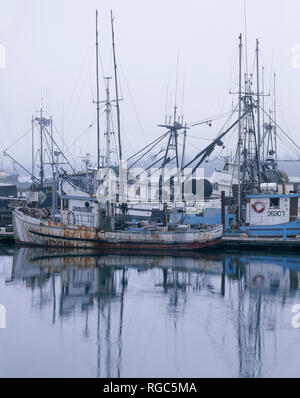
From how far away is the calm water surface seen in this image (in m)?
12.3

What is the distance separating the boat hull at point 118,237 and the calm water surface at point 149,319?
11.8 ft

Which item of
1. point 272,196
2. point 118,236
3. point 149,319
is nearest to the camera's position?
point 149,319

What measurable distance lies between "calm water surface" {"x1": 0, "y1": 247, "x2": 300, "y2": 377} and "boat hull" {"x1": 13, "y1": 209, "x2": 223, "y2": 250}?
3.58 meters

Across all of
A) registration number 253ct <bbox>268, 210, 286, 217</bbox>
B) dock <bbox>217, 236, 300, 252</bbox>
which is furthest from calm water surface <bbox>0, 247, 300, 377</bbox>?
registration number 253ct <bbox>268, 210, 286, 217</bbox>

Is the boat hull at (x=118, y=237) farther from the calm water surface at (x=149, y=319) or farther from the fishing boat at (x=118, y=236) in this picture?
the calm water surface at (x=149, y=319)

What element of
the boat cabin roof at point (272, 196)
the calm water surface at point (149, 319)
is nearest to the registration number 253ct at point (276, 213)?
the boat cabin roof at point (272, 196)

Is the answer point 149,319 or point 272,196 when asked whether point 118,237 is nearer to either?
point 272,196

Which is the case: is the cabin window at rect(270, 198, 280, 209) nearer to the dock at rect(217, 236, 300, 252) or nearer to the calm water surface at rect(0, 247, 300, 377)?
the dock at rect(217, 236, 300, 252)

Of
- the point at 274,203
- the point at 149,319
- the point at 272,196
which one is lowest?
the point at 149,319

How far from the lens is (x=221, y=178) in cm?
4866

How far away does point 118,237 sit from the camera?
104 feet

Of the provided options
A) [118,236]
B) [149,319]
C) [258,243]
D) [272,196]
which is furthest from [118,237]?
[149,319]

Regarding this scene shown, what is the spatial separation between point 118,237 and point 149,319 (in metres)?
15.7
